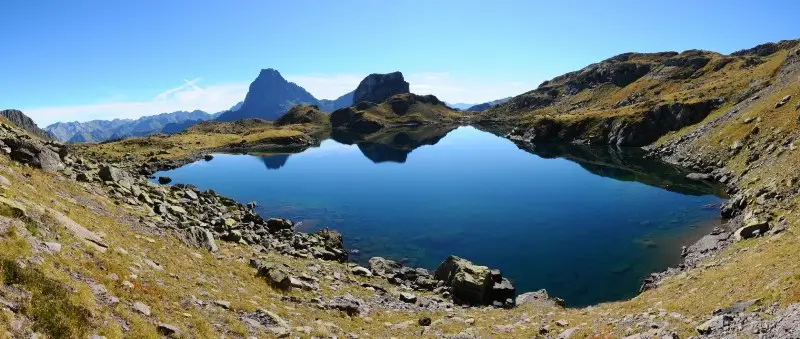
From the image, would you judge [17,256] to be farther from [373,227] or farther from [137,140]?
[137,140]

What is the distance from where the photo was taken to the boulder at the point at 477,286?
118 ft

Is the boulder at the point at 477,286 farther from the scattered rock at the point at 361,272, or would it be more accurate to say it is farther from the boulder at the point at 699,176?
the boulder at the point at 699,176

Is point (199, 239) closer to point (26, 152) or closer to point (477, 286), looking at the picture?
point (26, 152)

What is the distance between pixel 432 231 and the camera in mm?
61812

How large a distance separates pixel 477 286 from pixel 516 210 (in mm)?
39912

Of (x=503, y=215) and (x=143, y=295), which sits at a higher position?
(x=143, y=295)

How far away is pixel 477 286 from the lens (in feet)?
117

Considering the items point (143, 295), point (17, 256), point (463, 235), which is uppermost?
point (17, 256)

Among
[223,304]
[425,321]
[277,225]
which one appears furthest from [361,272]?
[223,304]

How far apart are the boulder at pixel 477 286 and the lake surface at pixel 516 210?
5884mm

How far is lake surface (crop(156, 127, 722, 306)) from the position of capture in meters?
47.8

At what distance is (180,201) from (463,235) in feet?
117

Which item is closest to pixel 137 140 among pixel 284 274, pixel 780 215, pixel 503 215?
pixel 503 215

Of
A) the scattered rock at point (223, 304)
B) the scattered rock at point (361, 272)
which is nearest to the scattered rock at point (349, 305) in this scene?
the scattered rock at point (223, 304)
